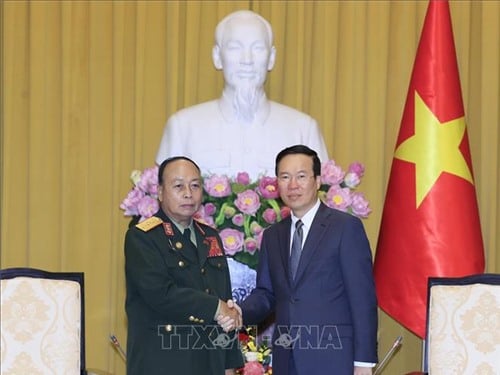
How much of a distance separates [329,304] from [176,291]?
55 cm

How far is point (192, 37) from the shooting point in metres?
5.23

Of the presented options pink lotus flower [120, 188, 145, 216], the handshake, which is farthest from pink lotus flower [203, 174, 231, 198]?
the handshake

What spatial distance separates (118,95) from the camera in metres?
5.25

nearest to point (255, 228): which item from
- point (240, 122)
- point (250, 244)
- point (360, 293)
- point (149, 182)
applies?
point (250, 244)

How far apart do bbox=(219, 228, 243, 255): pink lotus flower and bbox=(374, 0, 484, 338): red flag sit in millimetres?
858

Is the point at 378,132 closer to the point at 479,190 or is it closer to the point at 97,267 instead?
the point at 479,190

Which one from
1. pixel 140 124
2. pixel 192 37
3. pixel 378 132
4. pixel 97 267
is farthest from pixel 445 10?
pixel 97 267

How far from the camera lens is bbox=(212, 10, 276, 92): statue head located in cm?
439

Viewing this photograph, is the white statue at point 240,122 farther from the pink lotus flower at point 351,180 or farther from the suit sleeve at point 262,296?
the suit sleeve at point 262,296

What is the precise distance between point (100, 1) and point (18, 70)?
60 centimetres

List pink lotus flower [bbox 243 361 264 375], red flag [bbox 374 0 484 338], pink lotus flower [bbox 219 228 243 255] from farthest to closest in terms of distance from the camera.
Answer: red flag [bbox 374 0 484 338], pink lotus flower [bbox 219 228 243 255], pink lotus flower [bbox 243 361 264 375]

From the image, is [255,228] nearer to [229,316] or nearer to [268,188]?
[268,188]

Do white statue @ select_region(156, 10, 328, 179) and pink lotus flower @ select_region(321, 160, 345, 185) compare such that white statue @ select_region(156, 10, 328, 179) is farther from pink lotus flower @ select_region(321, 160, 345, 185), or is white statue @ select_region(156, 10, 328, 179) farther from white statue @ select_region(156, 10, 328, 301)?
pink lotus flower @ select_region(321, 160, 345, 185)

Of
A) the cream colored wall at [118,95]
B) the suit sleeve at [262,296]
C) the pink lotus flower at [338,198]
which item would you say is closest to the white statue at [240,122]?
the pink lotus flower at [338,198]
